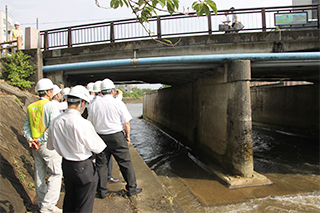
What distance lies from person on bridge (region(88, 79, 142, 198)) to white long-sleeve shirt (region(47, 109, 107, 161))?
114 centimetres

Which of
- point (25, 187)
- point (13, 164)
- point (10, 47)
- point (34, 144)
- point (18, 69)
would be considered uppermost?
point (10, 47)

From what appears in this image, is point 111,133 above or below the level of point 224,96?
below

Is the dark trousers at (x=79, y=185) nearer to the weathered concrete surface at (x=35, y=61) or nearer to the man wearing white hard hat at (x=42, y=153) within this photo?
the man wearing white hard hat at (x=42, y=153)

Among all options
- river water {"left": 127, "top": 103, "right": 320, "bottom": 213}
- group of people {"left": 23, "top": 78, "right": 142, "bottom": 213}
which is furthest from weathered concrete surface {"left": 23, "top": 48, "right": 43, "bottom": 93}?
river water {"left": 127, "top": 103, "right": 320, "bottom": 213}

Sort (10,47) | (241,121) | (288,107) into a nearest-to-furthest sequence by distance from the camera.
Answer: (241,121) < (10,47) < (288,107)

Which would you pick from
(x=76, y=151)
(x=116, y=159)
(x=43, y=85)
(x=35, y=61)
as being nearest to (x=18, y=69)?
(x=35, y=61)

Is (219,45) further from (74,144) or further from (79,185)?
(79,185)

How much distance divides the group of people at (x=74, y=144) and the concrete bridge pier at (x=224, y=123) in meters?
4.49

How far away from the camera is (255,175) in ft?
23.5

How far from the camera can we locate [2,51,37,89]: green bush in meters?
8.27

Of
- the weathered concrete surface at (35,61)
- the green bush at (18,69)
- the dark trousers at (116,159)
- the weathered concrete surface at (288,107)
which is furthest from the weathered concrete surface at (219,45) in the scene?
the weathered concrete surface at (288,107)

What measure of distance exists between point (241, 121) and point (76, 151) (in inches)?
238

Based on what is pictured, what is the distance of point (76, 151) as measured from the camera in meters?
2.29

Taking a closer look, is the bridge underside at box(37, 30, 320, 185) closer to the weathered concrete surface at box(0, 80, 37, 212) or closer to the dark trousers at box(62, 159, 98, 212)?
the weathered concrete surface at box(0, 80, 37, 212)
